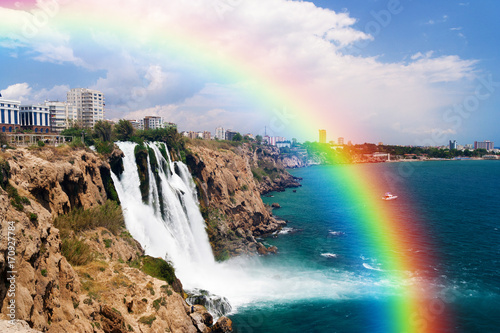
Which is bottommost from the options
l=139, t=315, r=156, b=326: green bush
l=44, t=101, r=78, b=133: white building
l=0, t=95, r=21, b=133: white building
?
l=139, t=315, r=156, b=326: green bush

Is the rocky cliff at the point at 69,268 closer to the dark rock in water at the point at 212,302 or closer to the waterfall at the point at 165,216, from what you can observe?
the dark rock in water at the point at 212,302

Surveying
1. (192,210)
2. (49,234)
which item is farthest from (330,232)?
(49,234)

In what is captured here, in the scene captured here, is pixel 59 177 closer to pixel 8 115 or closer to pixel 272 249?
pixel 272 249

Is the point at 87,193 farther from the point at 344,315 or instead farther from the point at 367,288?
the point at 367,288

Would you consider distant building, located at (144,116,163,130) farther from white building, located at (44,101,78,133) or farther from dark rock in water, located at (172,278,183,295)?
dark rock in water, located at (172,278,183,295)

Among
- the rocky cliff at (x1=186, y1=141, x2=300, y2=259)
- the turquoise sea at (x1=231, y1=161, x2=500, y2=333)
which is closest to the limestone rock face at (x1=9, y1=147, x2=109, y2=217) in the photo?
the turquoise sea at (x1=231, y1=161, x2=500, y2=333)
